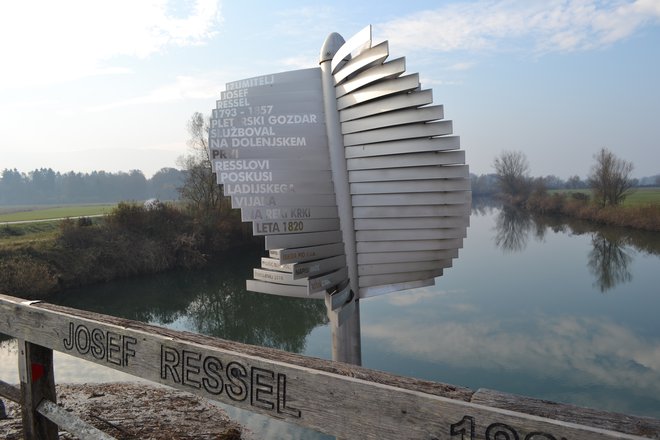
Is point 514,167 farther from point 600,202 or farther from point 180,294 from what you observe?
point 180,294

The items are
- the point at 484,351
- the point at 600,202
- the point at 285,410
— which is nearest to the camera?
the point at 285,410

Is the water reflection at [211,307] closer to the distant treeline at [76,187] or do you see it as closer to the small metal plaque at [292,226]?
the small metal plaque at [292,226]

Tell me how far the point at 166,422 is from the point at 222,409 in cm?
87

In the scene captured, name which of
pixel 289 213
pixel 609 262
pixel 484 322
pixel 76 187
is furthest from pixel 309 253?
pixel 76 187

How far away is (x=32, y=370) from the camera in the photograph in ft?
9.31

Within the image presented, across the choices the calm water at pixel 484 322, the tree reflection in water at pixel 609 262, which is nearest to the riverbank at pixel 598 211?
the tree reflection in water at pixel 609 262

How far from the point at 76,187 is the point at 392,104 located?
303ft

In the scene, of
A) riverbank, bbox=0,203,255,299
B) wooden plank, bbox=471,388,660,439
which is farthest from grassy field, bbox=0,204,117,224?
wooden plank, bbox=471,388,660,439

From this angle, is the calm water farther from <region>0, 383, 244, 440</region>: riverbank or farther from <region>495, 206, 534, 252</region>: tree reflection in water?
<region>495, 206, 534, 252</region>: tree reflection in water

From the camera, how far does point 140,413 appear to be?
6242 millimetres

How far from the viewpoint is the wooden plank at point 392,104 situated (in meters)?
4.46

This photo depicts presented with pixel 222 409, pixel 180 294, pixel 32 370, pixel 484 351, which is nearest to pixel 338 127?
pixel 32 370

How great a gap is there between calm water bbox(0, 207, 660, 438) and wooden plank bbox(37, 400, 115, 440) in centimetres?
373

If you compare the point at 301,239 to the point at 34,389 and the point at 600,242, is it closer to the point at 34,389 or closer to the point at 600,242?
the point at 34,389
